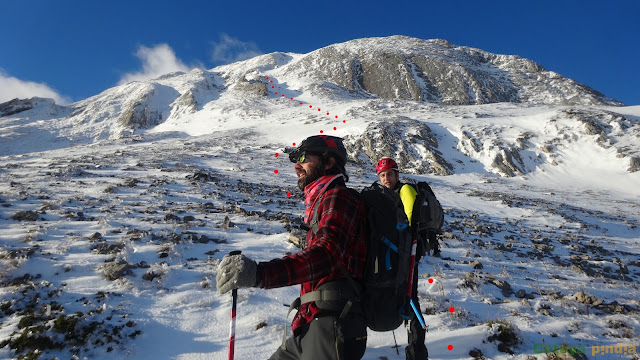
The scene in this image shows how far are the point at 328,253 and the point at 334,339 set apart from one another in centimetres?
62

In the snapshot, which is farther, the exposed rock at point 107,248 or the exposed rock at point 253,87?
the exposed rock at point 253,87

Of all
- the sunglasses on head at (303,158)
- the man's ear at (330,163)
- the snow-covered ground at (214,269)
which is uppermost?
the sunglasses on head at (303,158)

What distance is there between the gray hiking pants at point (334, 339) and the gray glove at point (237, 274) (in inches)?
23.9

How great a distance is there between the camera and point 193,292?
5195mm

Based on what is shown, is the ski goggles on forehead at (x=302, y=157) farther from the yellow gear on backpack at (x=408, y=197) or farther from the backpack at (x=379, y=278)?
the yellow gear on backpack at (x=408, y=197)

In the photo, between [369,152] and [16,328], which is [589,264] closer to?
[16,328]

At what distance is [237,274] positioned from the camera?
70.4 inches

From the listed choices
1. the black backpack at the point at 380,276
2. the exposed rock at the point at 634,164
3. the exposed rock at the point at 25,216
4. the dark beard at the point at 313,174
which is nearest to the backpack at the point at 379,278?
the black backpack at the point at 380,276

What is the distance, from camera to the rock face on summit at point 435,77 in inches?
3519

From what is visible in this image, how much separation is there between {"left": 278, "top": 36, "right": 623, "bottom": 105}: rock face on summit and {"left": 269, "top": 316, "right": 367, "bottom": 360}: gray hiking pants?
88.5 m

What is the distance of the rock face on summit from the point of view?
8938 cm

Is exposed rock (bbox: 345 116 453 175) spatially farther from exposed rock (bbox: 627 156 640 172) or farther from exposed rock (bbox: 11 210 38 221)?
exposed rock (bbox: 11 210 38 221)

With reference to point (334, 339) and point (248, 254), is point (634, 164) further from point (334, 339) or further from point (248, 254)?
point (334, 339)

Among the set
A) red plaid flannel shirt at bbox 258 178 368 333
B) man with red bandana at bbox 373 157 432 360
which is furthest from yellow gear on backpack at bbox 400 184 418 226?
red plaid flannel shirt at bbox 258 178 368 333
